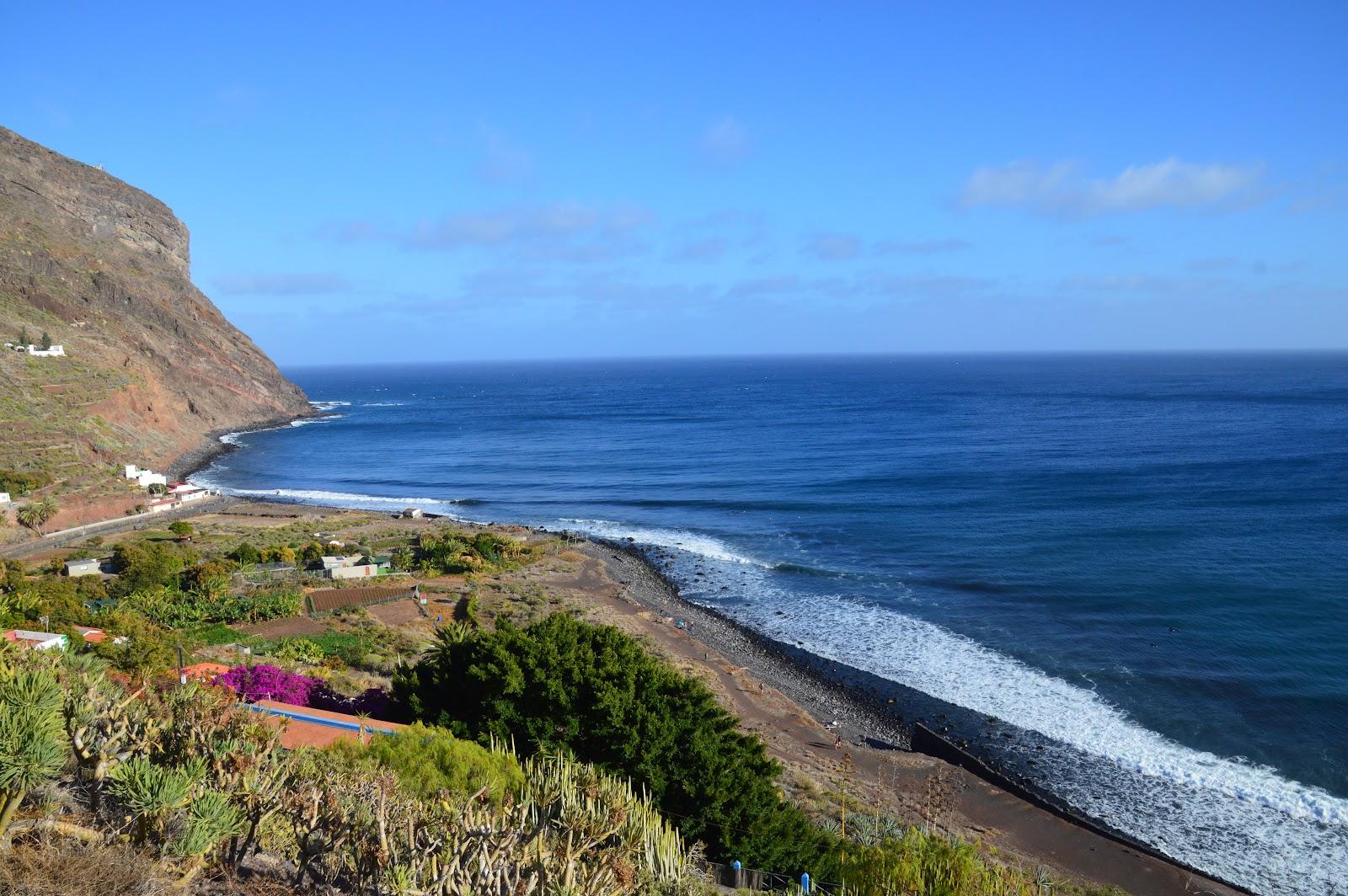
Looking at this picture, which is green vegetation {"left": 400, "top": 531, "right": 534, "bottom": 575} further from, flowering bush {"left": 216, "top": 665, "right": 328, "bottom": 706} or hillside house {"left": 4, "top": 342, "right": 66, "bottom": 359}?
hillside house {"left": 4, "top": 342, "right": 66, "bottom": 359}

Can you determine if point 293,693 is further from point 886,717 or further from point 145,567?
point 145,567

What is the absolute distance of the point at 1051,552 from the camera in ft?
140

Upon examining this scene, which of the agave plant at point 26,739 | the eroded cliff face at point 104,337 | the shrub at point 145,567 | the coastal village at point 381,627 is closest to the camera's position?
the agave plant at point 26,739

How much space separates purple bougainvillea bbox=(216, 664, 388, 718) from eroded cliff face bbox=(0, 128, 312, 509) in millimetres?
40540

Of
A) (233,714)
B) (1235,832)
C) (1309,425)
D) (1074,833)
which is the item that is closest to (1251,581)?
(1235,832)

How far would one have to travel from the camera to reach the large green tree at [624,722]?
14977mm

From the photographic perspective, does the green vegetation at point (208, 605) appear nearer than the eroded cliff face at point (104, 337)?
Yes

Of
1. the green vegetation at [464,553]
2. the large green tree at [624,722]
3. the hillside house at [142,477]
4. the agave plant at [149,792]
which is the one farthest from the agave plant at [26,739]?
the hillside house at [142,477]

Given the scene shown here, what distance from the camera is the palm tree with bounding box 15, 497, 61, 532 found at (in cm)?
4459

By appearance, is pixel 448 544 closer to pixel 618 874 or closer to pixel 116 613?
pixel 116 613

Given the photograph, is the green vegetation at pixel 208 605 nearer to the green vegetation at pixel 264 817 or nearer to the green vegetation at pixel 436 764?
the green vegetation at pixel 436 764

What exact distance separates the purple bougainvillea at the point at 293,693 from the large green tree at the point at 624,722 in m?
1.11

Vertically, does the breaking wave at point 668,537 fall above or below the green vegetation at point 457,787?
below

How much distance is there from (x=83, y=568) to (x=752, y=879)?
1340 inches
